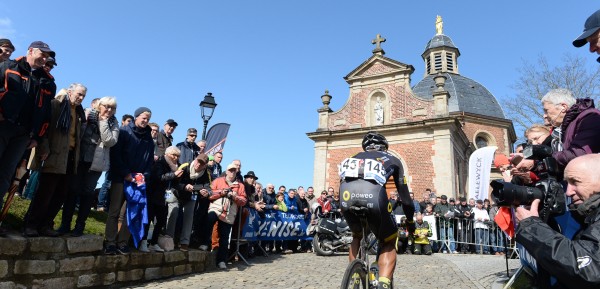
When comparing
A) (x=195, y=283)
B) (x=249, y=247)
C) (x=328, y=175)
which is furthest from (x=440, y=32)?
(x=195, y=283)

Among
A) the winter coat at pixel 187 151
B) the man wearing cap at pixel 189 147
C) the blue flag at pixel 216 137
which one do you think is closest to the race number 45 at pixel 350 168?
the winter coat at pixel 187 151

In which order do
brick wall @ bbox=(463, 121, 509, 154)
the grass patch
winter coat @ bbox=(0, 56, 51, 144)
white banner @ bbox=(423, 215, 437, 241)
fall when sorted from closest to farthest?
winter coat @ bbox=(0, 56, 51, 144) → the grass patch → white banner @ bbox=(423, 215, 437, 241) → brick wall @ bbox=(463, 121, 509, 154)

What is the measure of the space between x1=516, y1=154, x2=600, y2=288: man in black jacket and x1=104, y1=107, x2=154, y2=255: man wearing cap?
5190 millimetres

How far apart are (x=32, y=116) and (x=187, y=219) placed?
11.2 ft

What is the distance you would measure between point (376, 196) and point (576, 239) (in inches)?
66.9

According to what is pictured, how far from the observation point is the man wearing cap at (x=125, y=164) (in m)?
5.49

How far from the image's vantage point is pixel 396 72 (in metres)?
25.6

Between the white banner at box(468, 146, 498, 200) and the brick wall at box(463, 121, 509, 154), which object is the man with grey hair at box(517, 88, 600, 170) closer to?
the white banner at box(468, 146, 498, 200)

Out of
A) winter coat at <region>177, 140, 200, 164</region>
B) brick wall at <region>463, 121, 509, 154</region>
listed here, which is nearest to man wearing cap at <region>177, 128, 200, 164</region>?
winter coat at <region>177, 140, 200, 164</region>

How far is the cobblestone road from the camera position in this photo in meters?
5.77

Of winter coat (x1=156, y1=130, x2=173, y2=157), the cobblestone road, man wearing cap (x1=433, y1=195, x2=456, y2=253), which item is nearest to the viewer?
the cobblestone road

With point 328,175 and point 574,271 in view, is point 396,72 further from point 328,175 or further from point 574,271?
point 574,271

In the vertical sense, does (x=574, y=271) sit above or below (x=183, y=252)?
above

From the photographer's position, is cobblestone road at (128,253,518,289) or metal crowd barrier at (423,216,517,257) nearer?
cobblestone road at (128,253,518,289)
